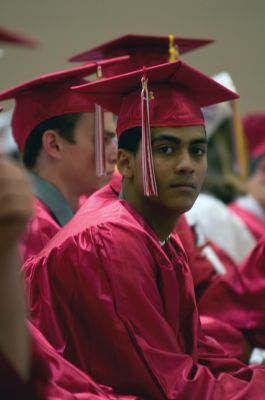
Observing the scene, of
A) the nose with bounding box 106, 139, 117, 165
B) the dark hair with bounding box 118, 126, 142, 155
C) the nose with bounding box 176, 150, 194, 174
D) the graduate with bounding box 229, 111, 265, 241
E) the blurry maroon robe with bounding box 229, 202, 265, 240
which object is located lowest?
the blurry maroon robe with bounding box 229, 202, 265, 240

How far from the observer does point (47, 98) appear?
106 inches

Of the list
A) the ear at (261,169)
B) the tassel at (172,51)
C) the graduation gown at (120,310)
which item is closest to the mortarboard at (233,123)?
the ear at (261,169)

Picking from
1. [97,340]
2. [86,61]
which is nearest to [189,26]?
[86,61]

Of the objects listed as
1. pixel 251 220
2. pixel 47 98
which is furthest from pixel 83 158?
pixel 251 220

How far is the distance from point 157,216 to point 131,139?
8.3 inches

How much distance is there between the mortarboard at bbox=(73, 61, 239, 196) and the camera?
2.01 metres

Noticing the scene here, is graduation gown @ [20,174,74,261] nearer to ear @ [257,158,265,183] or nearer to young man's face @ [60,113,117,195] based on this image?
young man's face @ [60,113,117,195]

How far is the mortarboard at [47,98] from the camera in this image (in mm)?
2643

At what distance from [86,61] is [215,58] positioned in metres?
3.30

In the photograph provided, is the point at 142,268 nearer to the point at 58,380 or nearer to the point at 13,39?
the point at 58,380

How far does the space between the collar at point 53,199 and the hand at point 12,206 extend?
58.1 inches

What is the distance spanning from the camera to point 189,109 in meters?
2.06

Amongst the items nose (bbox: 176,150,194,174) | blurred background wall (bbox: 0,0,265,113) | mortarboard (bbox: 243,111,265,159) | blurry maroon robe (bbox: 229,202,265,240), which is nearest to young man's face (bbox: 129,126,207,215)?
nose (bbox: 176,150,194,174)

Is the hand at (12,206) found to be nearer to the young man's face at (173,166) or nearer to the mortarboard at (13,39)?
the mortarboard at (13,39)
